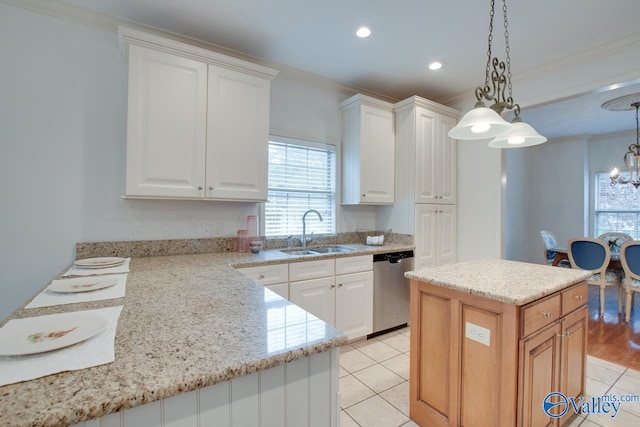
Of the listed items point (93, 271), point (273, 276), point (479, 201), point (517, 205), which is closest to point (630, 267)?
point (479, 201)

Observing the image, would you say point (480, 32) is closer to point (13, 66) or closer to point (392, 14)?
point (392, 14)

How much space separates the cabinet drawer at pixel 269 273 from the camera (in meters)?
2.23

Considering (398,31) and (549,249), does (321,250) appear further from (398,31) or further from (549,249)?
(549,249)

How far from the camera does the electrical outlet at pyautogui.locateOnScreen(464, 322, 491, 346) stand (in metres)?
1.45

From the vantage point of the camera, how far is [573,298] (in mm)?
1720

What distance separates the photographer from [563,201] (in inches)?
229

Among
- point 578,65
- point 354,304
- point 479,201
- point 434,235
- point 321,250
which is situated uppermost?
point 578,65

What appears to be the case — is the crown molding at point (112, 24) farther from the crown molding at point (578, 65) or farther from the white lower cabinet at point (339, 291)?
the crown molding at point (578, 65)

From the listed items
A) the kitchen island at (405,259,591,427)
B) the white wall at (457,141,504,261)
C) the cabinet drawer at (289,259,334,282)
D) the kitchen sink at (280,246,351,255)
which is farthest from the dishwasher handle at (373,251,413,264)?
the kitchen island at (405,259,591,427)

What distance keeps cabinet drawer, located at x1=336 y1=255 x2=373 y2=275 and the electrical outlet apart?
51.2 inches

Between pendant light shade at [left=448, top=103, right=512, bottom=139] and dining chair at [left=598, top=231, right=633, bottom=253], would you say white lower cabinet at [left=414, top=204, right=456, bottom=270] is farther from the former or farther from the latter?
dining chair at [left=598, top=231, right=633, bottom=253]

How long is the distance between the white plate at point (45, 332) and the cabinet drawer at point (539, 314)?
1.68 metres

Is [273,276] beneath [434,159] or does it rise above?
beneath

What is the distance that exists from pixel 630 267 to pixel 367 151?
3.23 meters
